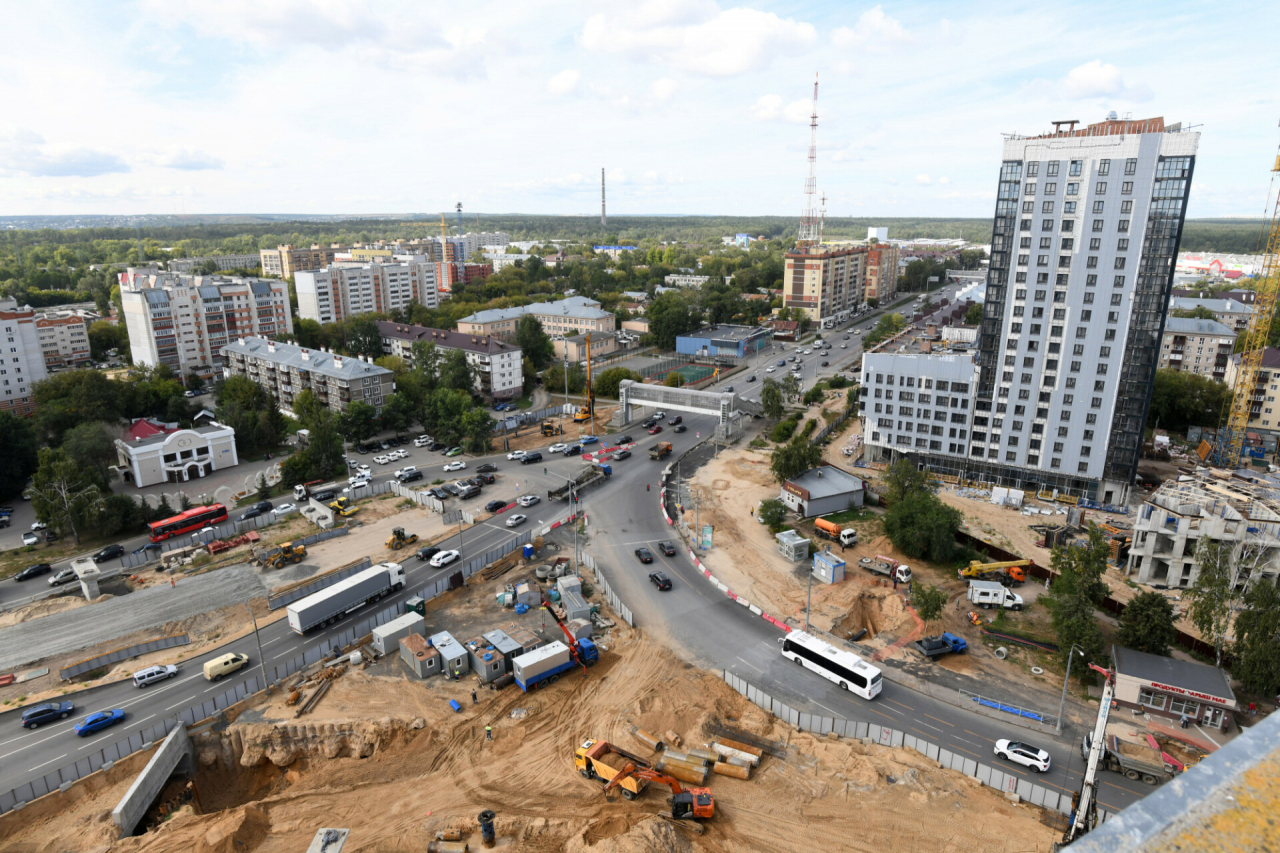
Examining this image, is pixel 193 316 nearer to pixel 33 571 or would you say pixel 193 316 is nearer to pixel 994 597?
pixel 33 571

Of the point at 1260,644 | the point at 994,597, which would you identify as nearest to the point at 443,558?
the point at 994,597

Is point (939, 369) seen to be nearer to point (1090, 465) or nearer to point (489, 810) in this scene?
point (1090, 465)

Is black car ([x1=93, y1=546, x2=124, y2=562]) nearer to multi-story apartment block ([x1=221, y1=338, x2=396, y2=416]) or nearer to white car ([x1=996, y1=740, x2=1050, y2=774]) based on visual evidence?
multi-story apartment block ([x1=221, y1=338, x2=396, y2=416])

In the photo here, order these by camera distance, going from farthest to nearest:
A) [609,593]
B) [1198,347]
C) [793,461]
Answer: [1198,347], [793,461], [609,593]

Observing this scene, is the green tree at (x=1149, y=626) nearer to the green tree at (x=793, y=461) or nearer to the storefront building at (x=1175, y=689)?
the storefront building at (x=1175, y=689)

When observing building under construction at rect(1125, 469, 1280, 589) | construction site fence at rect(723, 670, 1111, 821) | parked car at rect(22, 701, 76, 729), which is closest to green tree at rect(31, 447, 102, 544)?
parked car at rect(22, 701, 76, 729)

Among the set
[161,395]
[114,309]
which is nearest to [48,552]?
[161,395]

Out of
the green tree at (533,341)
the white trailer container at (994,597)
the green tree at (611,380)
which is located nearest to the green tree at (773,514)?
the white trailer container at (994,597)
